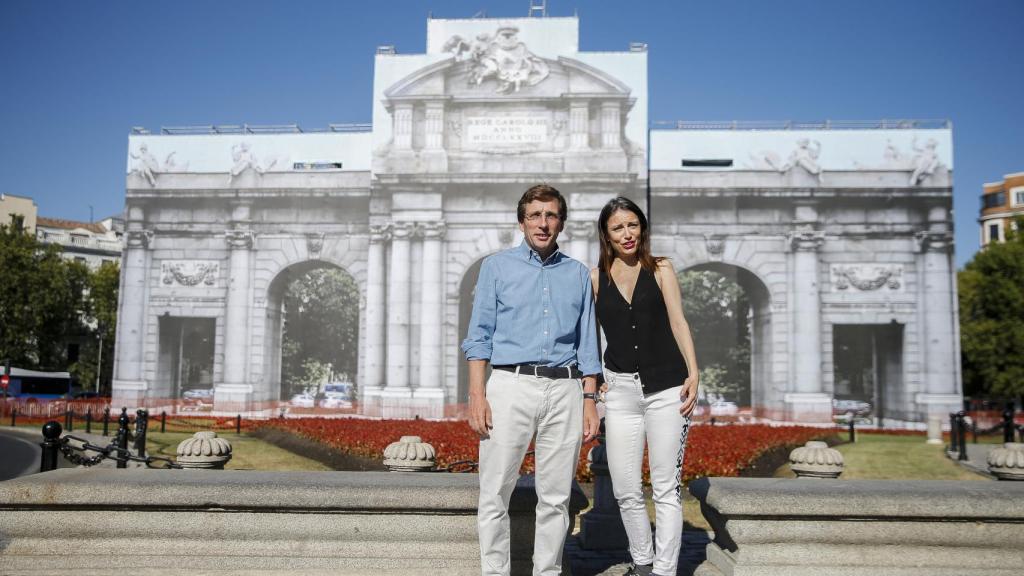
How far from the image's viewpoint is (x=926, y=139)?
70.7ft

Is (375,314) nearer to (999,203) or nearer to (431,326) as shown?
(431,326)

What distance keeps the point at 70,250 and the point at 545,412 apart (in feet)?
175

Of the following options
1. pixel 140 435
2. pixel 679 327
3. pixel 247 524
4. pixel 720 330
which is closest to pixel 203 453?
pixel 247 524

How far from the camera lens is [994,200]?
4922cm

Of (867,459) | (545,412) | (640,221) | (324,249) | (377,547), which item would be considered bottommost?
(867,459)

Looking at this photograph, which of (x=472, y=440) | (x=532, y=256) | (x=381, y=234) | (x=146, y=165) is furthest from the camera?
(x=146, y=165)

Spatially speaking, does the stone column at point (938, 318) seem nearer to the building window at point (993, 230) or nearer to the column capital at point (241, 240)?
the column capital at point (241, 240)

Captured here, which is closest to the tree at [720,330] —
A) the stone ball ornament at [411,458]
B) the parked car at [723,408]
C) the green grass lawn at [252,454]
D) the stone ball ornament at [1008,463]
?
the parked car at [723,408]

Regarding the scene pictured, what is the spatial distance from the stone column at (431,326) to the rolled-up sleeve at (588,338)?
16544mm

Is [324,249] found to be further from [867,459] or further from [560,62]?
[867,459]

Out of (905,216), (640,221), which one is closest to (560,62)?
(905,216)

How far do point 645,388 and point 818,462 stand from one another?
11.9ft

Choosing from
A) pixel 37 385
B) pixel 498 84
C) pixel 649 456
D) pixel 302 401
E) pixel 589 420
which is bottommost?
pixel 37 385

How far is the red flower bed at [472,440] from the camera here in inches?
432
